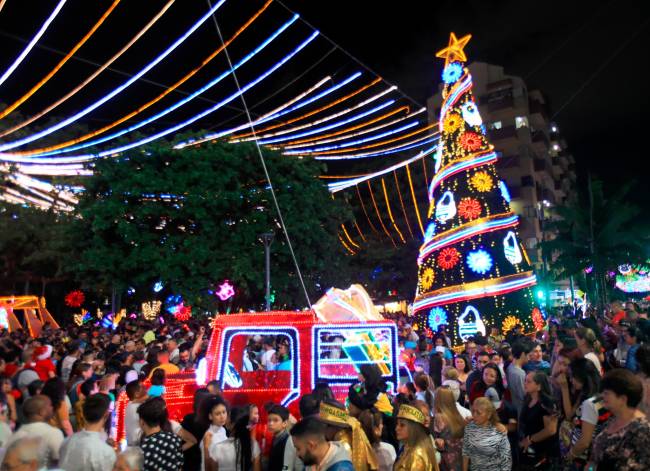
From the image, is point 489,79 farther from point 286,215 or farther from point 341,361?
point 341,361

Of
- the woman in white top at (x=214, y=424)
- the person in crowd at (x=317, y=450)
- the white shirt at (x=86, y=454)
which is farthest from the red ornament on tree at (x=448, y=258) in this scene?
the person in crowd at (x=317, y=450)

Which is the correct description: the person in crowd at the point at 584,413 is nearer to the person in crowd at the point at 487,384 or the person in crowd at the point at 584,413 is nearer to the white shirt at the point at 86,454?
the person in crowd at the point at 487,384

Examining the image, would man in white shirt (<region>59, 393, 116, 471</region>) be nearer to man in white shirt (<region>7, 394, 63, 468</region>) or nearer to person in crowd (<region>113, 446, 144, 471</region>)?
man in white shirt (<region>7, 394, 63, 468</region>)

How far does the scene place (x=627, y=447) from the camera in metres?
3.62

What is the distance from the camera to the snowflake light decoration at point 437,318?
1934cm

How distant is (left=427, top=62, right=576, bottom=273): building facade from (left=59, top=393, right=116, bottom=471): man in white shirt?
157 ft

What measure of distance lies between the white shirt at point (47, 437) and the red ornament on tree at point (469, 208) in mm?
16330

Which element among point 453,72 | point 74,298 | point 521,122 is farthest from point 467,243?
point 521,122

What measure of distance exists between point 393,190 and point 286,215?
17.6m

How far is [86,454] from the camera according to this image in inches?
171

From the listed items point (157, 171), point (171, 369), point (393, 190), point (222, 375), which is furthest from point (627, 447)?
point (393, 190)

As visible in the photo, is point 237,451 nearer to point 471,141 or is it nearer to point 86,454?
point 86,454

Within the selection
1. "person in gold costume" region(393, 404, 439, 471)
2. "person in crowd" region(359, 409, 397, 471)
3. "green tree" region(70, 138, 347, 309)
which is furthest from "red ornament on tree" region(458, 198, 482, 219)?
"person in gold costume" region(393, 404, 439, 471)

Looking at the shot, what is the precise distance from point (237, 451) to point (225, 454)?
109mm
